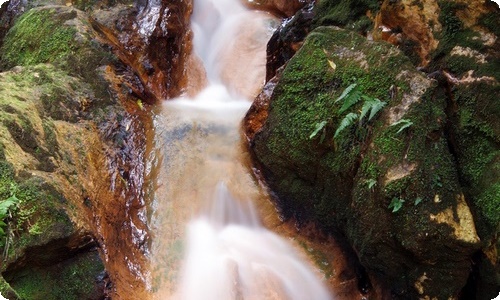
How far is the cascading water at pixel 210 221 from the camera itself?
5836 mm

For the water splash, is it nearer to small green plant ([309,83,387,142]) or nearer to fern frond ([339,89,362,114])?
small green plant ([309,83,387,142])

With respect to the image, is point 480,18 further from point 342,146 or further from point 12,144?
point 12,144

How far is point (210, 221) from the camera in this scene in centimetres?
663

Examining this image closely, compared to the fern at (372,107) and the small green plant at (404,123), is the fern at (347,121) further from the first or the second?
the small green plant at (404,123)

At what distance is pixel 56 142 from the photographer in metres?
5.69

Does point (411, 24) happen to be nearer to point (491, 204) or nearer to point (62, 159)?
point (491, 204)

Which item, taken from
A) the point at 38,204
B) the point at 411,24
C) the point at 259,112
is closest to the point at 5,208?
the point at 38,204

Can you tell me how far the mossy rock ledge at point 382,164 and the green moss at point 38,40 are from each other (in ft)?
11.8

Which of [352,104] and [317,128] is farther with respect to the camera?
[317,128]

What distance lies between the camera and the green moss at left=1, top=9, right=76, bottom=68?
7.56 meters

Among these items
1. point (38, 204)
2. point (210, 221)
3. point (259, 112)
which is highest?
point (259, 112)

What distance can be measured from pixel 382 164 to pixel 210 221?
2.61 m

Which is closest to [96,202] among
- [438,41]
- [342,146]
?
[342,146]

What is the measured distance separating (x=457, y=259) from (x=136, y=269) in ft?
12.3
